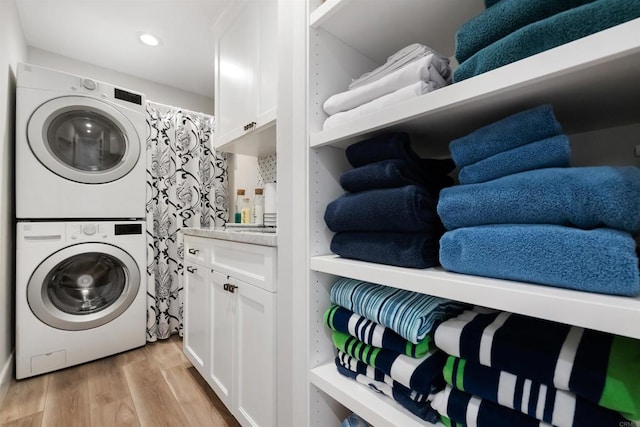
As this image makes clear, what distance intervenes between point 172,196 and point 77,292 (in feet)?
2.89

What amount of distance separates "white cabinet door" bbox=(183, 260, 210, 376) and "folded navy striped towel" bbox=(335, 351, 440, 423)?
931mm

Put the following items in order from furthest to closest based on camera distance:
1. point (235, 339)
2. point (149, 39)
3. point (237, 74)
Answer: point (149, 39) < point (237, 74) < point (235, 339)

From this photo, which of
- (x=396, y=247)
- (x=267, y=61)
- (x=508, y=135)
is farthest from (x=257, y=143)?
(x=508, y=135)

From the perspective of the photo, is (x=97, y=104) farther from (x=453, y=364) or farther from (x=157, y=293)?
(x=453, y=364)

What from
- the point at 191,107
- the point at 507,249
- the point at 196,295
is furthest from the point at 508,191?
the point at 191,107

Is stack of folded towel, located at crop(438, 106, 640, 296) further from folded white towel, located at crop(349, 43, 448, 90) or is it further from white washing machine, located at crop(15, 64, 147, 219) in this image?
white washing machine, located at crop(15, 64, 147, 219)

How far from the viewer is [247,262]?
107cm

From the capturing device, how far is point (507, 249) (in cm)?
42

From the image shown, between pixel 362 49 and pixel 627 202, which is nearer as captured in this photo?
pixel 627 202

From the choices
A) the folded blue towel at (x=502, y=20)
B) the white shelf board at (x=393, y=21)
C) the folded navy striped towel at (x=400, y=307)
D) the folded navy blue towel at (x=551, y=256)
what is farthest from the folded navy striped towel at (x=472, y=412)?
the white shelf board at (x=393, y=21)

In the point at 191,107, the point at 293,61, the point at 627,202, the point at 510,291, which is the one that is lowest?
the point at 510,291

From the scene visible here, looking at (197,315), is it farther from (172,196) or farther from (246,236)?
(172,196)

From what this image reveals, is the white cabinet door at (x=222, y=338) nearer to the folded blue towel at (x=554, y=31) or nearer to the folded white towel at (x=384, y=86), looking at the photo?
the folded white towel at (x=384, y=86)

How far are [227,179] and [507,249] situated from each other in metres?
2.47
